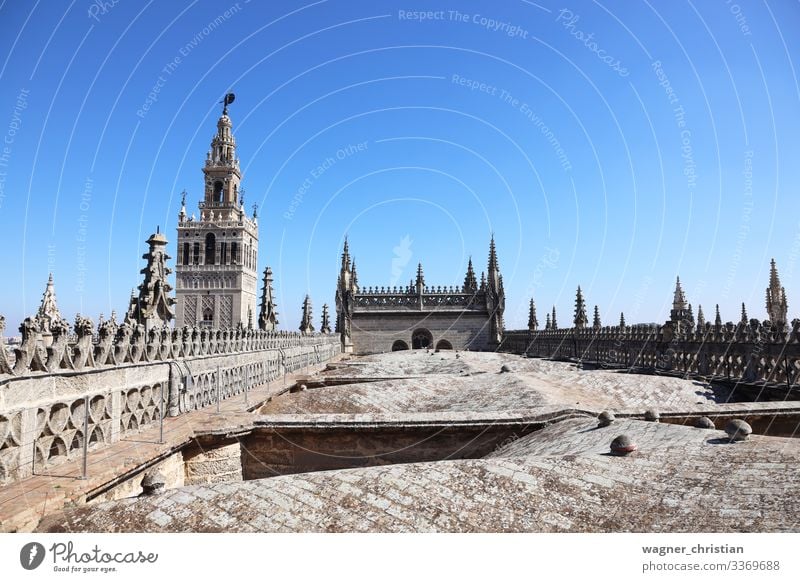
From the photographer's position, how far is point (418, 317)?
169 feet

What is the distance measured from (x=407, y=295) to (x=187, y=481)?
43.8m

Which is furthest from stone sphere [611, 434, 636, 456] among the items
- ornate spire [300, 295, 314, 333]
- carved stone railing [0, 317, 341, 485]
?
ornate spire [300, 295, 314, 333]

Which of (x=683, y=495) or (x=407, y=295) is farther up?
(x=407, y=295)

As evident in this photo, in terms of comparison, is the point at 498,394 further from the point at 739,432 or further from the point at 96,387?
the point at 96,387

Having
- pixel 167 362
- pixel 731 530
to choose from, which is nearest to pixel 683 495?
pixel 731 530

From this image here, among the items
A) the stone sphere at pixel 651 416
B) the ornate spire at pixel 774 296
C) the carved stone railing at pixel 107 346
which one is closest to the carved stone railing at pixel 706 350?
the stone sphere at pixel 651 416

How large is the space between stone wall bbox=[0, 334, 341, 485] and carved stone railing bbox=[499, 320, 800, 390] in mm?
15143

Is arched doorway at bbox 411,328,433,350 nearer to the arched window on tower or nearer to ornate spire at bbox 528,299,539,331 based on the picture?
ornate spire at bbox 528,299,539,331

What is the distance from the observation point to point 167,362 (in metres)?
11.2

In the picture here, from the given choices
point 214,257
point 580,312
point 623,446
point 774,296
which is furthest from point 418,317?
point 214,257

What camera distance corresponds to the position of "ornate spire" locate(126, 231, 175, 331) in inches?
451

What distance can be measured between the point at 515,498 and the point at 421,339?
4627cm

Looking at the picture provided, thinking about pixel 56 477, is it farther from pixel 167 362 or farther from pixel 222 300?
pixel 222 300

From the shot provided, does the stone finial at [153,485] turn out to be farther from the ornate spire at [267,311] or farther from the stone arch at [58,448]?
the ornate spire at [267,311]
